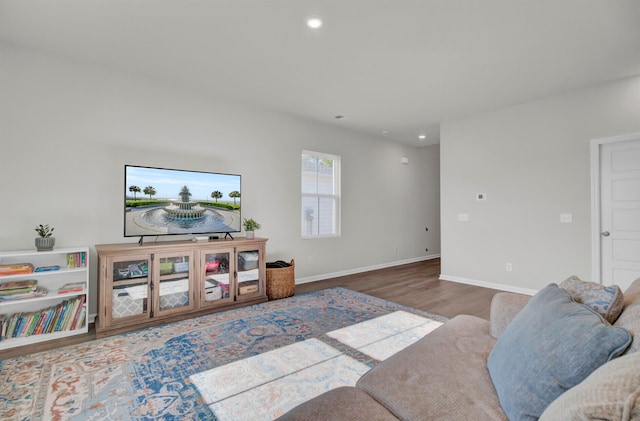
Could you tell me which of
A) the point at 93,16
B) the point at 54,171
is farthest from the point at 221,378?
the point at 93,16

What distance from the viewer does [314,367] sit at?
2.21 meters

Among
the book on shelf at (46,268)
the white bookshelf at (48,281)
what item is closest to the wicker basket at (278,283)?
the white bookshelf at (48,281)

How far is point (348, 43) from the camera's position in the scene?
9.16 feet

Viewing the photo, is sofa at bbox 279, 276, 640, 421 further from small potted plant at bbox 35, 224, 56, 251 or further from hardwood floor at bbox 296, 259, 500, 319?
small potted plant at bbox 35, 224, 56, 251

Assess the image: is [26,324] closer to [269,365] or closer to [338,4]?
[269,365]

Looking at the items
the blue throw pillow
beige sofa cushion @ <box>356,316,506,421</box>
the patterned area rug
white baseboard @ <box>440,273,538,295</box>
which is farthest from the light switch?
the blue throw pillow

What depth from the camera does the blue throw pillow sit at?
88cm

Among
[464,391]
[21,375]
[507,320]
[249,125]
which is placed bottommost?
[21,375]

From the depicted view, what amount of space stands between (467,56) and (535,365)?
9.61 ft

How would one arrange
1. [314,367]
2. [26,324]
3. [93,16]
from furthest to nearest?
1. [26,324]
2. [93,16]
3. [314,367]

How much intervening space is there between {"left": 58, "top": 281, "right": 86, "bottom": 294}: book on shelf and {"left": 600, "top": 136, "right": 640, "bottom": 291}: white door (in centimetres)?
572

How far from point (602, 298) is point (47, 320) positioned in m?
3.90

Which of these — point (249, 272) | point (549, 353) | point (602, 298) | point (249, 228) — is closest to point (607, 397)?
point (549, 353)

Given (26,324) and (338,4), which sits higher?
(338,4)
